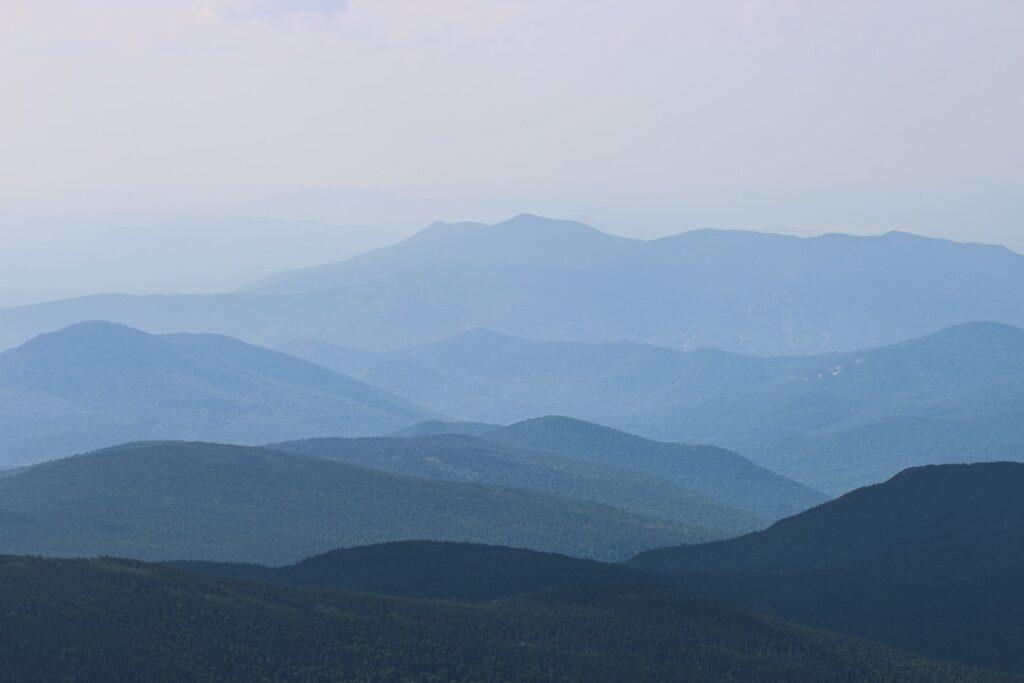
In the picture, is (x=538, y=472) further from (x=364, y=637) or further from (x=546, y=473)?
(x=364, y=637)

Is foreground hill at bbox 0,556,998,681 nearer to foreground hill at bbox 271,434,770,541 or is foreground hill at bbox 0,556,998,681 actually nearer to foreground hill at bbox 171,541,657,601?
foreground hill at bbox 171,541,657,601

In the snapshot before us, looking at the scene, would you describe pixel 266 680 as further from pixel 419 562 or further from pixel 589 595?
pixel 419 562

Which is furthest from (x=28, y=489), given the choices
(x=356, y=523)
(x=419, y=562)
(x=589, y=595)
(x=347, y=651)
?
(x=347, y=651)

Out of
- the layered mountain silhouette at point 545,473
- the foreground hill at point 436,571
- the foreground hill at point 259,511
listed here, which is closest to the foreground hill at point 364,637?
the foreground hill at point 436,571

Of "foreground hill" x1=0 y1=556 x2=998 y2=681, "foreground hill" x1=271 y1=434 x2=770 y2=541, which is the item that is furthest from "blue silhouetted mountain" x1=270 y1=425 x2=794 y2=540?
"foreground hill" x1=0 y1=556 x2=998 y2=681

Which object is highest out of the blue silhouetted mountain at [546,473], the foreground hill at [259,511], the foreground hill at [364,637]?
the blue silhouetted mountain at [546,473]

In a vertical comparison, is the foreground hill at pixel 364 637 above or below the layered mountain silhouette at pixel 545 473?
below

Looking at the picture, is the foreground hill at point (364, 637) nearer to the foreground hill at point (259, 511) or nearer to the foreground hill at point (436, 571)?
the foreground hill at point (436, 571)
